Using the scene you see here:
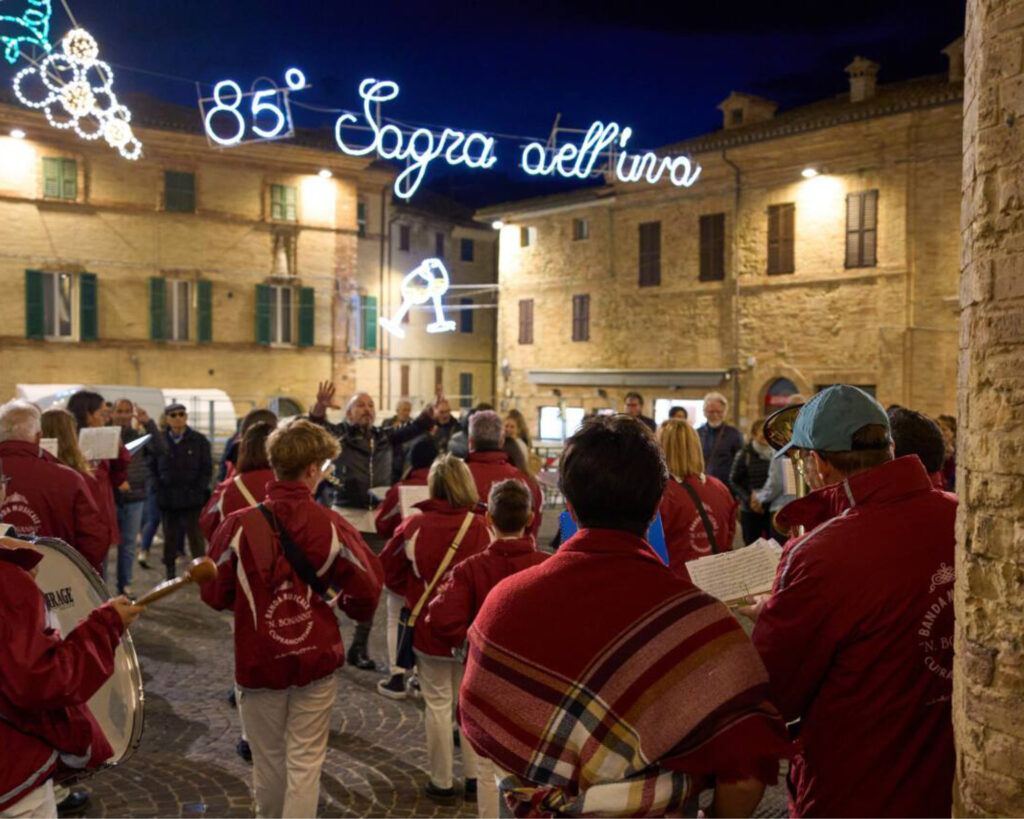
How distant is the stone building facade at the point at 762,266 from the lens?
21.5 m

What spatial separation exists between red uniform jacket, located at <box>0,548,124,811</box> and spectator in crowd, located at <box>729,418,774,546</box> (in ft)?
20.9

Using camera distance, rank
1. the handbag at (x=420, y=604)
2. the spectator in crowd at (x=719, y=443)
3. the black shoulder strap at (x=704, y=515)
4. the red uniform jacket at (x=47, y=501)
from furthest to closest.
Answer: the spectator in crowd at (x=719, y=443) < the black shoulder strap at (x=704, y=515) < the red uniform jacket at (x=47, y=501) < the handbag at (x=420, y=604)

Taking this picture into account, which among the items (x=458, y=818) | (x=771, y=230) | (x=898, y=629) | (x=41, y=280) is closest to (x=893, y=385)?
(x=771, y=230)

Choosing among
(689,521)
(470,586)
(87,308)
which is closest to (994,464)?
(470,586)

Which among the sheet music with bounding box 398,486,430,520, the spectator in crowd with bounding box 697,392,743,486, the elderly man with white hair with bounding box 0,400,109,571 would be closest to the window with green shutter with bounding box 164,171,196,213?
the spectator in crowd with bounding box 697,392,743,486

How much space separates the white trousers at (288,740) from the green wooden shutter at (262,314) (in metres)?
27.1

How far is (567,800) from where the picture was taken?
6.49ft

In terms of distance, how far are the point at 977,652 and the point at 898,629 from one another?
8.7 inches

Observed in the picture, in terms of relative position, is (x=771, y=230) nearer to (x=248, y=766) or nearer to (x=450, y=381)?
(x=450, y=381)

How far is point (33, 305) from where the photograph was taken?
26.7 meters

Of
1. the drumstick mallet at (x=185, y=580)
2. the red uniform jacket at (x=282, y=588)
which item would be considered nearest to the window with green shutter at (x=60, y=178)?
the red uniform jacket at (x=282, y=588)

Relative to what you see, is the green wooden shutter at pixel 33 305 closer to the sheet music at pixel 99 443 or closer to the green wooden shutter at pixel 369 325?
the green wooden shutter at pixel 369 325

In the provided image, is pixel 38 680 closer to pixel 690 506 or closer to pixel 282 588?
pixel 282 588

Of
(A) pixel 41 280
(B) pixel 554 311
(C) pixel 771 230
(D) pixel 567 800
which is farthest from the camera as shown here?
(B) pixel 554 311
